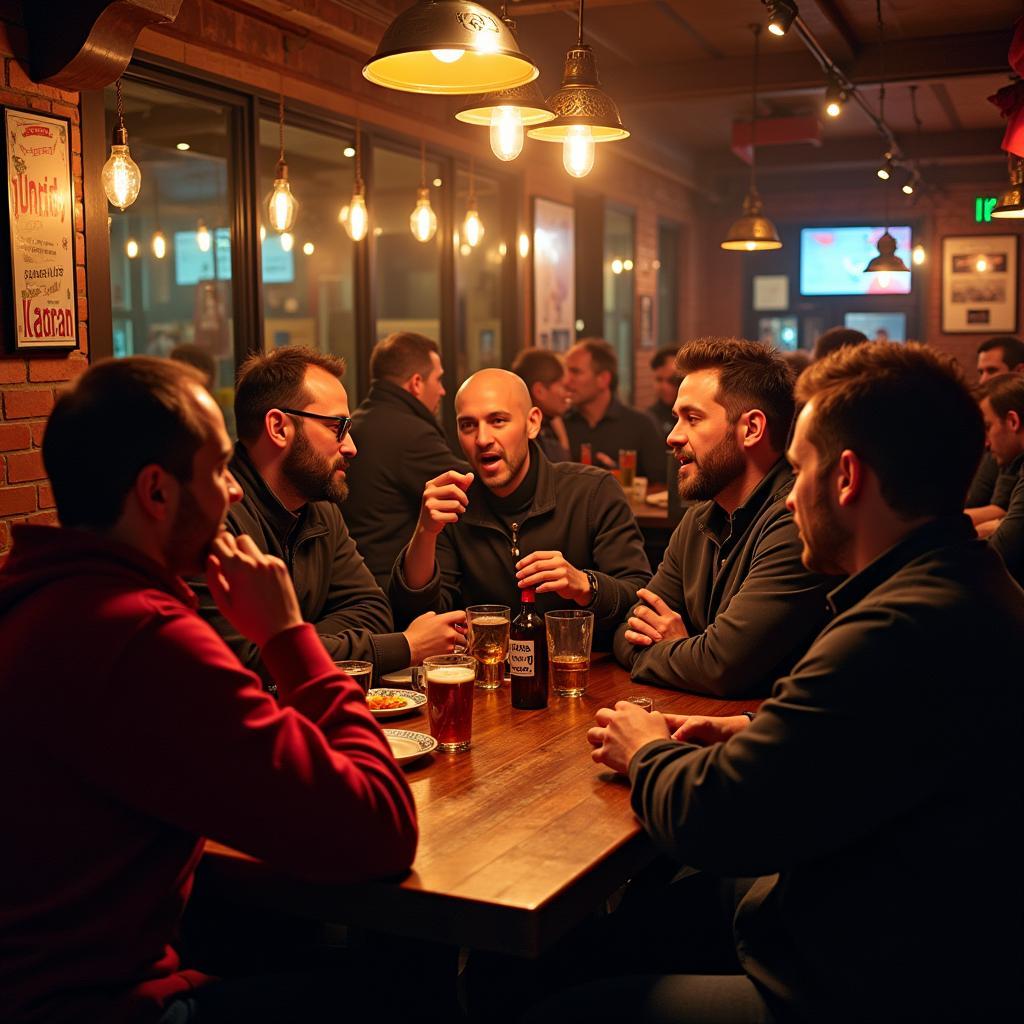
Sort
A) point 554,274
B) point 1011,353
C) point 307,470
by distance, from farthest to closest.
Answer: point 554,274 < point 1011,353 < point 307,470

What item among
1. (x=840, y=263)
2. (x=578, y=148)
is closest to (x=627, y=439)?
(x=578, y=148)

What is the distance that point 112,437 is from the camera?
1.52 metres

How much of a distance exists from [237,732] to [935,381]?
105 centimetres

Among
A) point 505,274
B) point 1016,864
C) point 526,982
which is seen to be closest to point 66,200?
point 526,982

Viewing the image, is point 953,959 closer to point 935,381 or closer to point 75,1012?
point 935,381

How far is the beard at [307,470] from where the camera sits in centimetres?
292

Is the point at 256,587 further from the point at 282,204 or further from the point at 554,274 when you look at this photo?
the point at 554,274

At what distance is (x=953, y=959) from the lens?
4.94 feet

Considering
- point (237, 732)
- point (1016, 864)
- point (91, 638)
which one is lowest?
point (1016, 864)

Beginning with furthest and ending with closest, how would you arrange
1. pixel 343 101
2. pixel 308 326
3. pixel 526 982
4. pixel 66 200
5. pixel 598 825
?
1. pixel 308 326
2. pixel 343 101
3. pixel 66 200
4. pixel 526 982
5. pixel 598 825

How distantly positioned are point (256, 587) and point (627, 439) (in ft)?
18.2

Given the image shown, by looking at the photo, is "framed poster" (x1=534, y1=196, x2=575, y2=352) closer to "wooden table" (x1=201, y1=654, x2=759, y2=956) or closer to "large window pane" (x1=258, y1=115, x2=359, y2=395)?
"large window pane" (x1=258, y1=115, x2=359, y2=395)

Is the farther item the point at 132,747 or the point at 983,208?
the point at 983,208

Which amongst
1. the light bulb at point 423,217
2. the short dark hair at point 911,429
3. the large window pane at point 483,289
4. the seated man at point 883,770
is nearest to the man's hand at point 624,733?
the seated man at point 883,770
